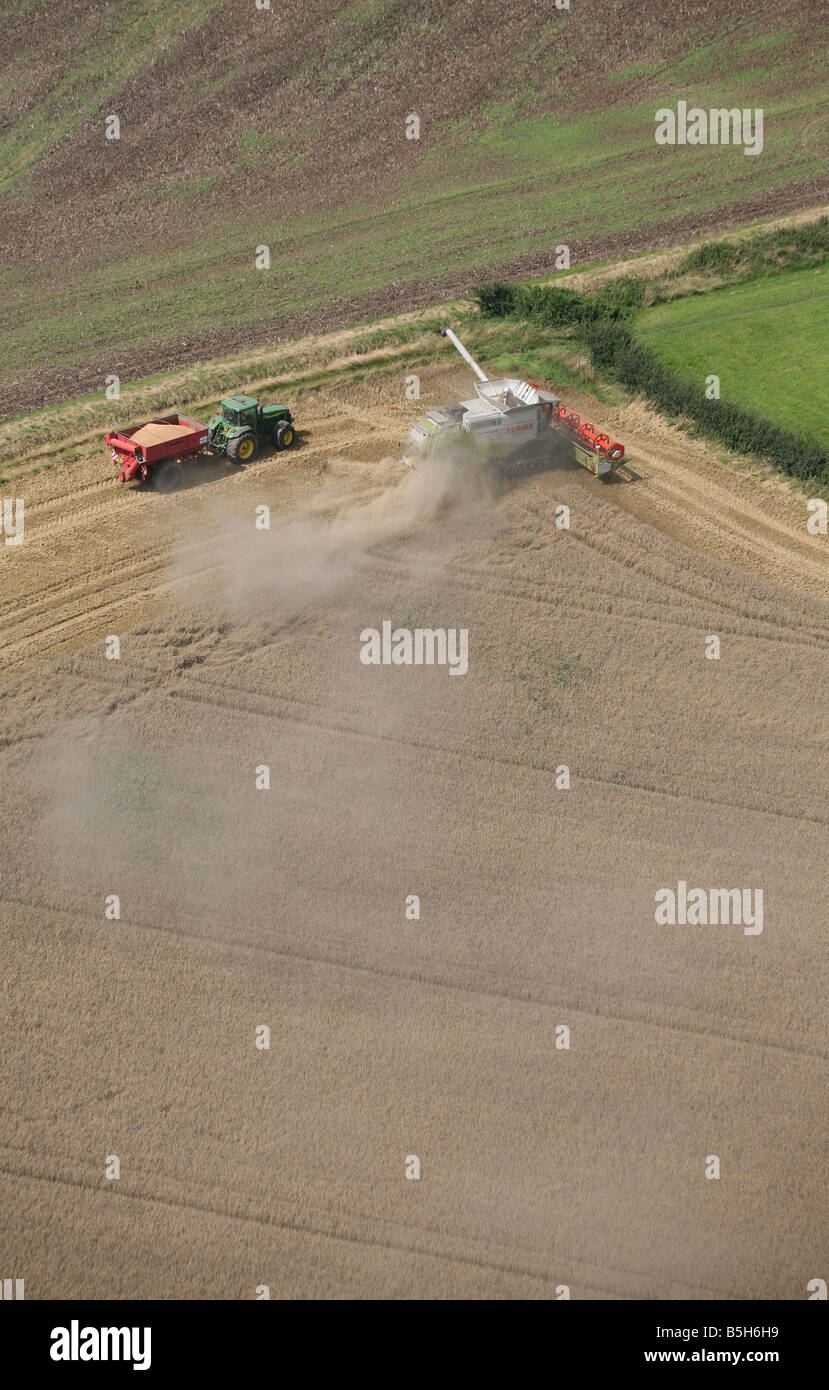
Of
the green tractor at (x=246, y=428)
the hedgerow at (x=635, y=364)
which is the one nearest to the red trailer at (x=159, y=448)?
the green tractor at (x=246, y=428)

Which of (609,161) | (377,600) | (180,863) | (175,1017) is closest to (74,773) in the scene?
(180,863)

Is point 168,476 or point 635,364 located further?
point 635,364

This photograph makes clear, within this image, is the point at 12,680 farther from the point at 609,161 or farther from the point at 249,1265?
the point at 609,161

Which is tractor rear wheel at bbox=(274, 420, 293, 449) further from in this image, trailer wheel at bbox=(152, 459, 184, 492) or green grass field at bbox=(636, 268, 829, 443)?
green grass field at bbox=(636, 268, 829, 443)

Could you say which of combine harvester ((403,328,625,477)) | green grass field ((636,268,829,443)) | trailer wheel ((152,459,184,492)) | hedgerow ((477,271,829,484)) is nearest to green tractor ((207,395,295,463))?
trailer wheel ((152,459,184,492))

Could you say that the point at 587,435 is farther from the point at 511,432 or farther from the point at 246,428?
the point at 246,428

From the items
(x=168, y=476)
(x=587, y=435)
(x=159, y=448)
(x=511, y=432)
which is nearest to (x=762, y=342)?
(x=587, y=435)
